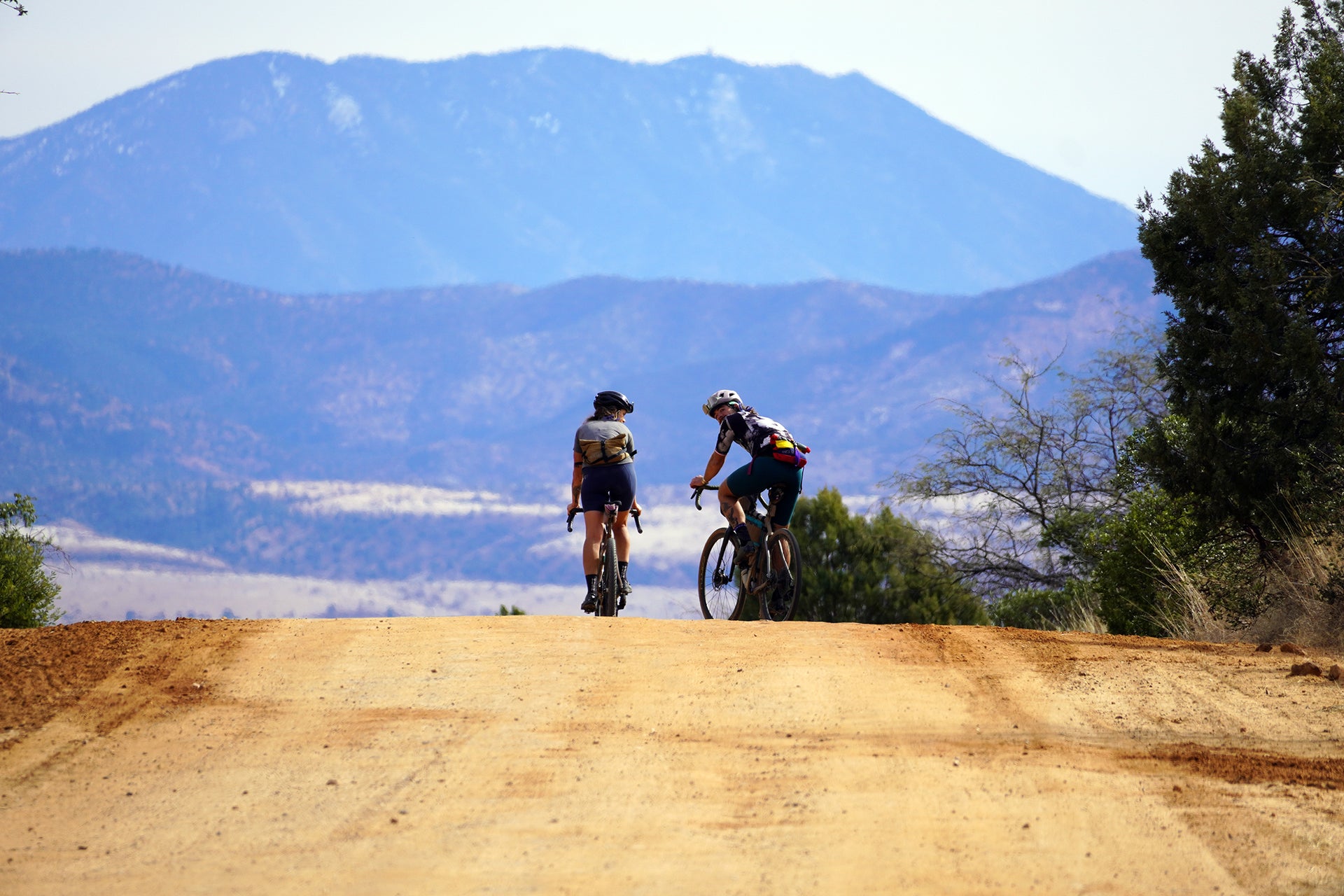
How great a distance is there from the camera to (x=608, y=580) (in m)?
11.5

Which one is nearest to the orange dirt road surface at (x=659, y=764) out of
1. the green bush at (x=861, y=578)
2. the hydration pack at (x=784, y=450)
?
the hydration pack at (x=784, y=450)

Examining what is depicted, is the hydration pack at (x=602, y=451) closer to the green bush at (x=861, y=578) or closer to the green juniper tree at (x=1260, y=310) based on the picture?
the green juniper tree at (x=1260, y=310)

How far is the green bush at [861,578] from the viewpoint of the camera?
35.5 metres

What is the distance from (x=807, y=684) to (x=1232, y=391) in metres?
6.12

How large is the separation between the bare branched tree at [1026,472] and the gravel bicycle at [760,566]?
17653 millimetres

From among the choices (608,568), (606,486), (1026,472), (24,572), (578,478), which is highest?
(1026,472)

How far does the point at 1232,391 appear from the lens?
11.6m

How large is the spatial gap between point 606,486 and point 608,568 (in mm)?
729

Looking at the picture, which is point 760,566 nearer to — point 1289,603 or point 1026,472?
point 1289,603

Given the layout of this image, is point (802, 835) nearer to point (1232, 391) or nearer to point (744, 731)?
point (744, 731)

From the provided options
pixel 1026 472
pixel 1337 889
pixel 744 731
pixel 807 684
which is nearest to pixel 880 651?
pixel 807 684

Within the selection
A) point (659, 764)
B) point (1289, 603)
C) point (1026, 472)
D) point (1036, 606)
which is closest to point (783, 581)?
point (1289, 603)

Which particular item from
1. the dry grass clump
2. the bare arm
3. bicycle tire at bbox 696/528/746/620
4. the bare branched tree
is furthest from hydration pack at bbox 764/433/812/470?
the bare branched tree

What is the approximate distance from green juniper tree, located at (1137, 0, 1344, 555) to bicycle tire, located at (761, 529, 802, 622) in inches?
143
